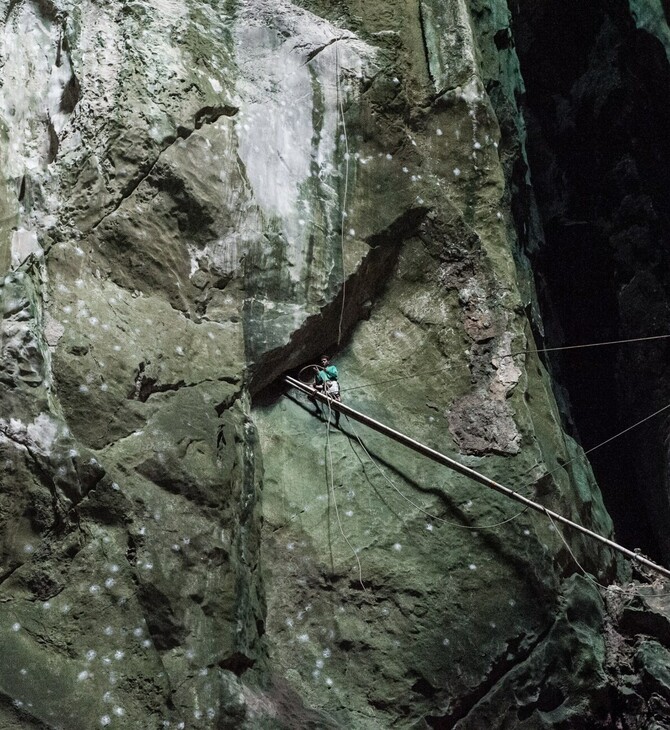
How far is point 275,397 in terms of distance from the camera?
4.60 meters

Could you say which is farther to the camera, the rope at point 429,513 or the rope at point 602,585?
the rope at point 602,585

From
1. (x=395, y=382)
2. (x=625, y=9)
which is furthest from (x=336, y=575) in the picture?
(x=625, y=9)

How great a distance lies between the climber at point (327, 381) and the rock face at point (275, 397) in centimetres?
10

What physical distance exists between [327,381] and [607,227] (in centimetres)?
345

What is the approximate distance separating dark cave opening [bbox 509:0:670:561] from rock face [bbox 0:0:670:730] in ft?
4.22

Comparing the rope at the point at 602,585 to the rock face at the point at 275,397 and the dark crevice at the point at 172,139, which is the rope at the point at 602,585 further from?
the dark crevice at the point at 172,139

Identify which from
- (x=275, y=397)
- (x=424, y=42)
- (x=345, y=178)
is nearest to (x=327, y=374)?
(x=275, y=397)

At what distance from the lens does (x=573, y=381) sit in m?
6.77

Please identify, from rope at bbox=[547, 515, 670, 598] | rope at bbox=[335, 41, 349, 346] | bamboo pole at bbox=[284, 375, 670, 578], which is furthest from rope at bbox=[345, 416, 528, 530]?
rope at bbox=[335, 41, 349, 346]

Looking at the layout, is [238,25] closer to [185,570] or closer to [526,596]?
[185,570]

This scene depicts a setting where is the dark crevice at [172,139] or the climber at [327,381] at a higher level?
the dark crevice at [172,139]

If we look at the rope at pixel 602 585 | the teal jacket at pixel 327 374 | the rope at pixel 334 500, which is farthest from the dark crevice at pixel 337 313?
the rope at pixel 602 585

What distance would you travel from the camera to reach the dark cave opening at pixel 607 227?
642 centimetres

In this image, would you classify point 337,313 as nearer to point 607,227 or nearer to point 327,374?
point 327,374
